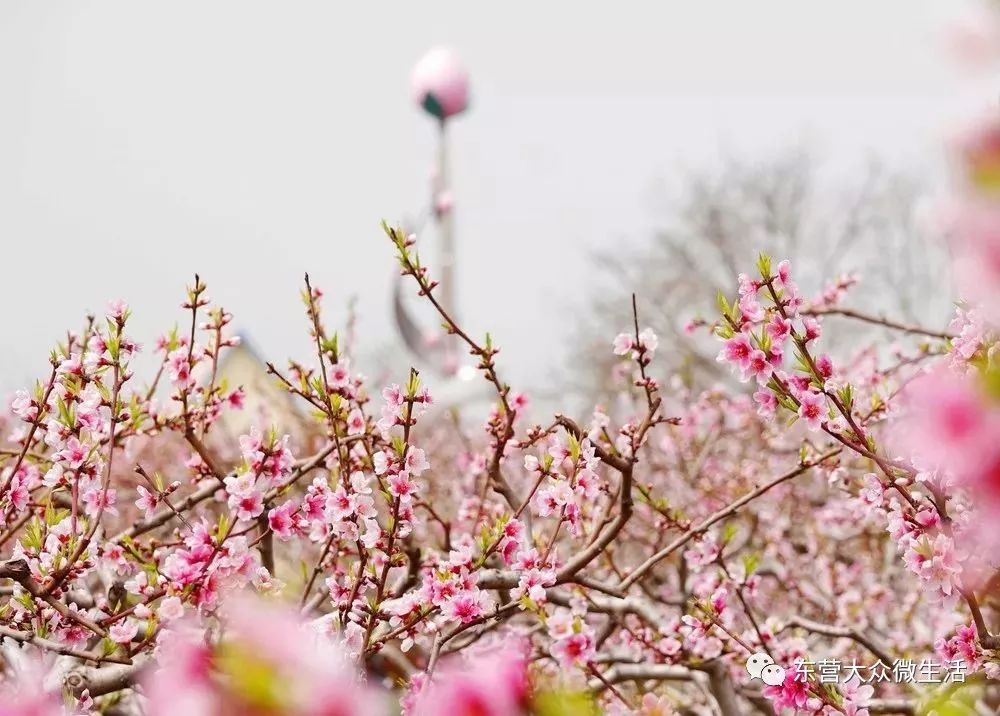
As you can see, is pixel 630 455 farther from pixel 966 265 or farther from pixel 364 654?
pixel 966 265

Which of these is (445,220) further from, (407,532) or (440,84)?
(407,532)

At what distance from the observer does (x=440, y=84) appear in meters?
12.3

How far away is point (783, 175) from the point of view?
17.9 meters

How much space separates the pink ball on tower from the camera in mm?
12297

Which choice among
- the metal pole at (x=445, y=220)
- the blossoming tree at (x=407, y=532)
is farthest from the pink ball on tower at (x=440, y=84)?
the blossoming tree at (x=407, y=532)

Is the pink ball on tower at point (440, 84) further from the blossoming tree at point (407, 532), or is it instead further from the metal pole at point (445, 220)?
the blossoming tree at point (407, 532)

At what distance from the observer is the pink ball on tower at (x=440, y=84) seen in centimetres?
1230

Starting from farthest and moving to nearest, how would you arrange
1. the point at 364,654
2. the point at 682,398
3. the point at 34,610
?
the point at 682,398
the point at 34,610
the point at 364,654

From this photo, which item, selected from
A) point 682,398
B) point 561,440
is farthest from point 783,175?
point 561,440

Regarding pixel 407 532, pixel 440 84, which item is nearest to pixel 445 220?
pixel 440 84

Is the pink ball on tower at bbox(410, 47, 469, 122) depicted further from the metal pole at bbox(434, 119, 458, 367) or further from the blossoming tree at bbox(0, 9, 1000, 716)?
the blossoming tree at bbox(0, 9, 1000, 716)

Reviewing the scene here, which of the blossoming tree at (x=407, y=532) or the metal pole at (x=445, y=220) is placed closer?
the blossoming tree at (x=407, y=532)

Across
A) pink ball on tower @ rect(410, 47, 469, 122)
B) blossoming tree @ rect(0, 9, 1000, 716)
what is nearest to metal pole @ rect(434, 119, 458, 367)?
pink ball on tower @ rect(410, 47, 469, 122)

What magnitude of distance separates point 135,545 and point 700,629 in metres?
1.97
